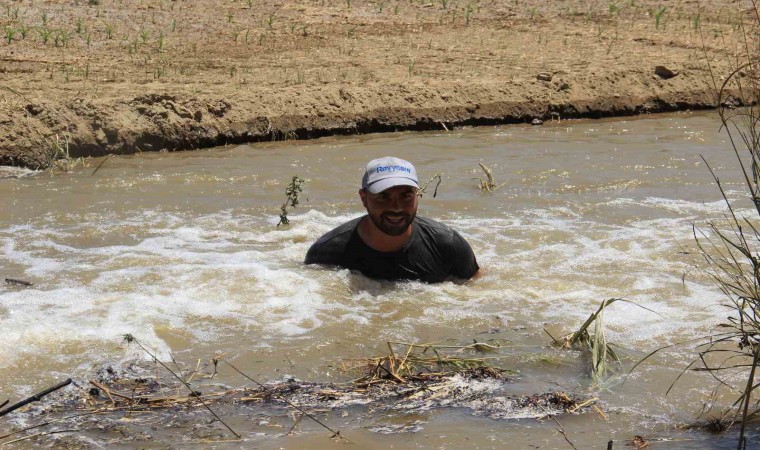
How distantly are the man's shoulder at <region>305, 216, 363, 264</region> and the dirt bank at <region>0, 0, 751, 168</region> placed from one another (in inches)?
156

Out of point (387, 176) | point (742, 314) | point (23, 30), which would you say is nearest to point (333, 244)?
point (387, 176)

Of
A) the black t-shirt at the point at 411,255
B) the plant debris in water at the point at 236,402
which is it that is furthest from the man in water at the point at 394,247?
the plant debris in water at the point at 236,402

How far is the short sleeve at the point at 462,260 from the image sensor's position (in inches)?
243

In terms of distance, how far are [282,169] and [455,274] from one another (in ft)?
11.9

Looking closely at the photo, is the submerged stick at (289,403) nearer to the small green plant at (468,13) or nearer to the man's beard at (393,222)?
the man's beard at (393,222)

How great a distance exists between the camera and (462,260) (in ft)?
20.4

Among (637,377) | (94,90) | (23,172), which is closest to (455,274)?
(637,377)

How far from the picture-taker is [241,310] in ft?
19.7

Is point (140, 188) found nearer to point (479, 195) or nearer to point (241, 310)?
point (479, 195)

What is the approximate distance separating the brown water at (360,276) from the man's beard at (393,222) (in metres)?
0.42

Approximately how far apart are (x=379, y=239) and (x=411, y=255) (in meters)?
0.20

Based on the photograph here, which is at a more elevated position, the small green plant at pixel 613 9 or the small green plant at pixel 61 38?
the small green plant at pixel 613 9

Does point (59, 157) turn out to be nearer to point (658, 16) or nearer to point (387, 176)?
point (387, 176)

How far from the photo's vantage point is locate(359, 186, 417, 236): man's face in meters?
5.73
